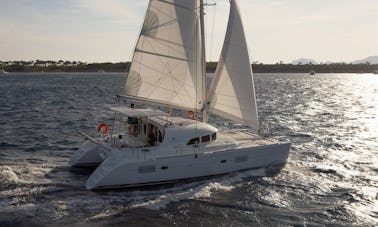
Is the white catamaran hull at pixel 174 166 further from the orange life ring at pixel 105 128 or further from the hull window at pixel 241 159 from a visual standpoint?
the orange life ring at pixel 105 128

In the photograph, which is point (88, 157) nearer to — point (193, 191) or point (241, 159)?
point (193, 191)

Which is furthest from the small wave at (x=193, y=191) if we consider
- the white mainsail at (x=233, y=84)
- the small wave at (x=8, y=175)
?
the small wave at (x=8, y=175)

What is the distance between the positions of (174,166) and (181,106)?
328cm

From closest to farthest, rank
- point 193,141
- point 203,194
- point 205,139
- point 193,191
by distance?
point 203,194, point 193,191, point 193,141, point 205,139

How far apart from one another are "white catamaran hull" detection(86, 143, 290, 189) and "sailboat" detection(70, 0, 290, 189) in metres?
0.04

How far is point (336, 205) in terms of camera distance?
1609 centimetres

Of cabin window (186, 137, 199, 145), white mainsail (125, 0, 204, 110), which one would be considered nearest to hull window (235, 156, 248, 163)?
cabin window (186, 137, 199, 145)

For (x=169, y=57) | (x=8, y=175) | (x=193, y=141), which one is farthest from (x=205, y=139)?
(x=8, y=175)

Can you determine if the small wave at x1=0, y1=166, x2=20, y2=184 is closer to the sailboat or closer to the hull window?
the sailboat

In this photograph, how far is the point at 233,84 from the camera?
810 inches

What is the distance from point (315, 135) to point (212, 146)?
13905mm

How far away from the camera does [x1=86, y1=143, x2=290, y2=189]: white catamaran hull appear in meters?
16.8

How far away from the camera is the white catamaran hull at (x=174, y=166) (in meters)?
16.8

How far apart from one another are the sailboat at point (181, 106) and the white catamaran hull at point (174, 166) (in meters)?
0.04
